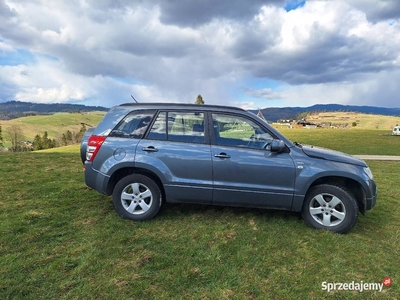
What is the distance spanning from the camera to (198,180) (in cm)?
415

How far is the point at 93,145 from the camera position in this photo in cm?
432

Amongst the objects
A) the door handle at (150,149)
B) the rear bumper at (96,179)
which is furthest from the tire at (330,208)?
the rear bumper at (96,179)

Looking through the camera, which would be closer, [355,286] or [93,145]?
[355,286]

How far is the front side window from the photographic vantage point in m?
4.17

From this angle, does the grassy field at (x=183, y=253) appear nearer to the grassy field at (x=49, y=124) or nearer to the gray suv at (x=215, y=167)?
the gray suv at (x=215, y=167)

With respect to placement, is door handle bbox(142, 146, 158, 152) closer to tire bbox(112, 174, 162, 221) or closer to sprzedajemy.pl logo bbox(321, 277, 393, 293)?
tire bbox(112, 174, 162, 221)

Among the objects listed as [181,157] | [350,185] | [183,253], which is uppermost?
[181,157]

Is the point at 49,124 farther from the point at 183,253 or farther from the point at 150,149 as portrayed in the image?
the point at 183,253

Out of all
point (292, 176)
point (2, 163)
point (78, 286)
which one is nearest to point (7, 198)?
point (78, 286)

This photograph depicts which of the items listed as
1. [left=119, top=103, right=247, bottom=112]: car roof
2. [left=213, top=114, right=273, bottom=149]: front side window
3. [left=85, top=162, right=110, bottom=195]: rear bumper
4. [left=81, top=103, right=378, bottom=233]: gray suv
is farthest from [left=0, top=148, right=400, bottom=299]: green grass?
[left=119, top=103, right=247, bottom=112]: car roof

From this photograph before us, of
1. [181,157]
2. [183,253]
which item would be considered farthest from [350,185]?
[183,253]

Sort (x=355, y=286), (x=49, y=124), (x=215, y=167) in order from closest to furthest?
(x=355, y=286)
(x=215, y=167)
(x=49, y=124)

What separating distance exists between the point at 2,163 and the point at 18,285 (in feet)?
23.3

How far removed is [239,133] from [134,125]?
1.67 metres
